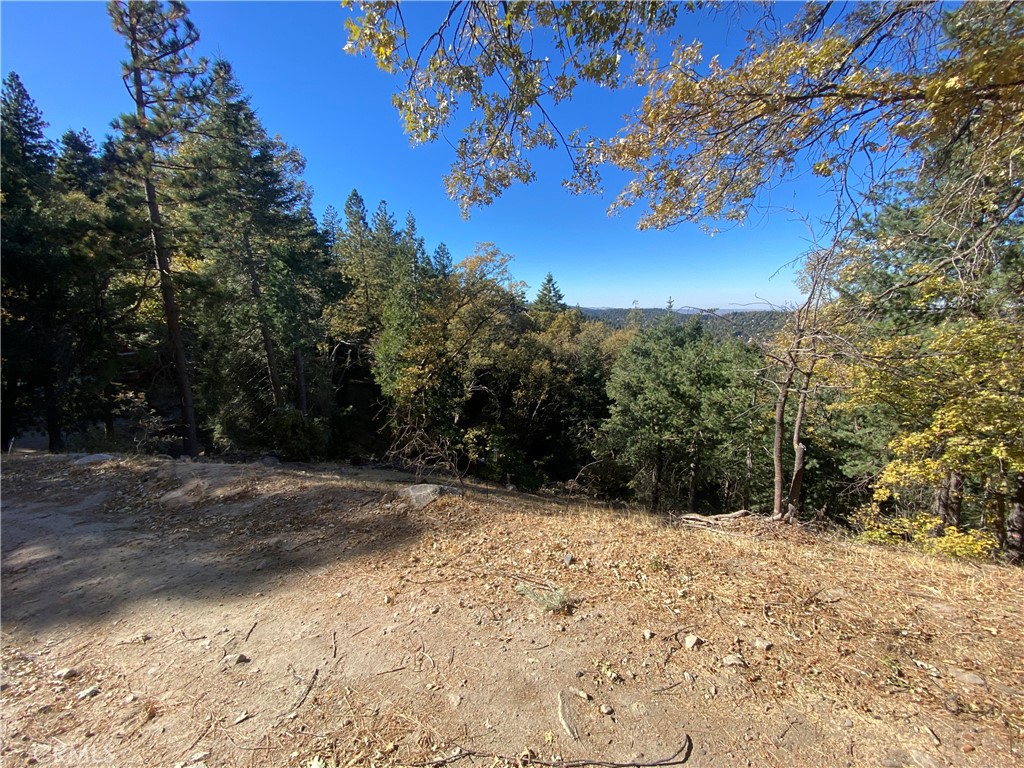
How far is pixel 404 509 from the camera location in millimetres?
5223

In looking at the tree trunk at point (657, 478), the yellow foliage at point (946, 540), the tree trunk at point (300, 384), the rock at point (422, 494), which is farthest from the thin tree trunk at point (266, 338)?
the yellow foliage at point (946, 540)

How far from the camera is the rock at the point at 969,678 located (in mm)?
2404

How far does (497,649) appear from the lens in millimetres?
2773

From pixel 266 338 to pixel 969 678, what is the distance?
64.7 ft

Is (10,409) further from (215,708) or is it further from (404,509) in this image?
(215,708)

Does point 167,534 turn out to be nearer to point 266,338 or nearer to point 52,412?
point 52,412

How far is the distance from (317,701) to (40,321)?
593 inches

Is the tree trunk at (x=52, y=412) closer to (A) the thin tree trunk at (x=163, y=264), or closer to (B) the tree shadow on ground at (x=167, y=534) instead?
(A) the thin tree trunk at (x=163, y=264)

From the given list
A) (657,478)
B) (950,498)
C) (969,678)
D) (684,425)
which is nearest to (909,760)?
(969,678)

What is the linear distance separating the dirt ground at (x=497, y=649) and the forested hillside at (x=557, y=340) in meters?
3.06

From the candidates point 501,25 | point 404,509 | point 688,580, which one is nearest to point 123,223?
point 404,509

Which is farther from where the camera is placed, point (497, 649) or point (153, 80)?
point (153, 80)

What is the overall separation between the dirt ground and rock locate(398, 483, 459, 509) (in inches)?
22.1

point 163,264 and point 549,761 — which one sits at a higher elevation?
point 163,264
